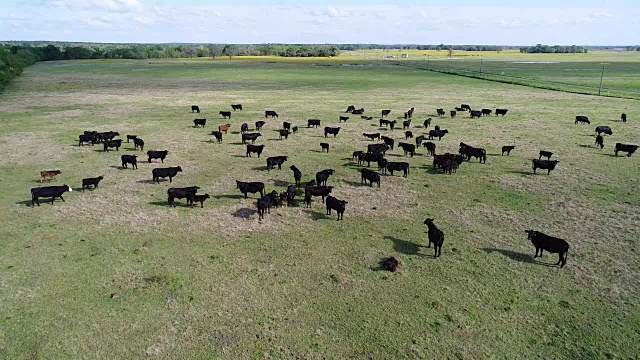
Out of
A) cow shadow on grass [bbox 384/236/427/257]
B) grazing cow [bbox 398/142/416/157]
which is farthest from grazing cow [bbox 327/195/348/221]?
grazing cow [bbox 398/142/416/157]

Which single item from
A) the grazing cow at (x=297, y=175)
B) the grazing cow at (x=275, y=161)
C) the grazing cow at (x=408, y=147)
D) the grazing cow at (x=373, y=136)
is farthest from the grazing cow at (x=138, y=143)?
the grazing cow at (x=408, y=147)

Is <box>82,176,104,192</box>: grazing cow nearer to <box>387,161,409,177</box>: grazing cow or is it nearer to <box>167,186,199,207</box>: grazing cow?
<box>167,186,199,207</box>: grazing cow

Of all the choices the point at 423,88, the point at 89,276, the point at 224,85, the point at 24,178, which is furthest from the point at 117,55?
the point at 89,276

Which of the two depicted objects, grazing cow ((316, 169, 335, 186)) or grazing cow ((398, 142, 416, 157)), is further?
grazing cow ((398, 142, 416, 157))

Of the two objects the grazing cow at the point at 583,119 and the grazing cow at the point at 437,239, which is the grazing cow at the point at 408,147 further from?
the grazing cow at the point at 583,119

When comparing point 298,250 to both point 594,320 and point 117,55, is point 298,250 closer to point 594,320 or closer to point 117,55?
point 594,320

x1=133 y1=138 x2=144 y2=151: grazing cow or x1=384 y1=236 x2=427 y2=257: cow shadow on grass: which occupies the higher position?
x1=133 y1=138 x2=144 y2=151: grazing cow
